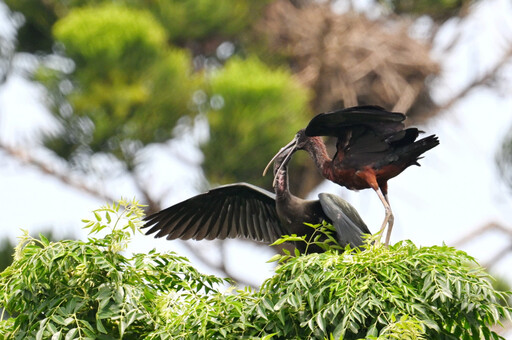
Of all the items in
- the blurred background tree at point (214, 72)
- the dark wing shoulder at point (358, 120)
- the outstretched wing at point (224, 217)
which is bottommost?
the dark wing shoulder at point (358, 120)

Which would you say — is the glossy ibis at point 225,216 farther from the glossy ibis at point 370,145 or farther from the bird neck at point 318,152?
the glossy ibis at point 370,145

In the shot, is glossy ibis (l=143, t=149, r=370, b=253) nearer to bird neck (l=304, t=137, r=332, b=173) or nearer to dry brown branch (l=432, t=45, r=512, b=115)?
bird neck (l=304, t=137, r=332, b=173)

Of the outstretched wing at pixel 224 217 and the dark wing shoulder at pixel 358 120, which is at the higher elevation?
the outstretched wing at pixel 224 217

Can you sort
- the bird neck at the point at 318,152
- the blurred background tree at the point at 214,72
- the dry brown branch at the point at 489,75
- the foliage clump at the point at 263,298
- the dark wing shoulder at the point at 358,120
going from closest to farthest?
the foliage clump at the point at 263,298 → the dark wing shoulder at the point at 358,120 → the bird neck at the point at 318,152 → the blurred background tree at the point at 214,72 → the dry brown branch at the point at 489,75

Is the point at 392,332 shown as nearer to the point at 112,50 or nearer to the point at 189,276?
the point at 189,276

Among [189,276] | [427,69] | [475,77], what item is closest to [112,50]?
[427,69]

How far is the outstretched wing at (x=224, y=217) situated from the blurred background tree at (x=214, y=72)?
4294 mm

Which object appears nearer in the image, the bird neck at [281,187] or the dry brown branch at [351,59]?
the bird neck at [281,187]

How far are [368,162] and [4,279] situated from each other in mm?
1415

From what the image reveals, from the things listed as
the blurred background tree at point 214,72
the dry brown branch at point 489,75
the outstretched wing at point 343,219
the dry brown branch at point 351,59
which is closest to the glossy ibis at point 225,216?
the outstretched wing at point 343,219

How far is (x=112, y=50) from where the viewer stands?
351 inches

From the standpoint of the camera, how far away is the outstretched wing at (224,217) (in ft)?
15.5

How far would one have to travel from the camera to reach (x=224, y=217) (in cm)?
482

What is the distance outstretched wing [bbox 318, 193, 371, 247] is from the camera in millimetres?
3991
